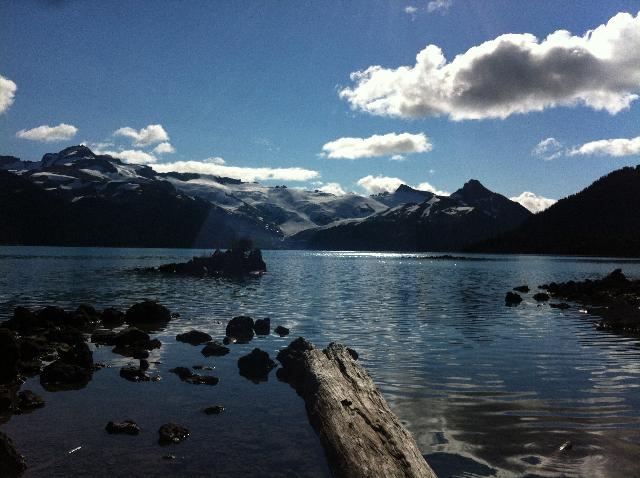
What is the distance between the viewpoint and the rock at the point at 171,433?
575 inches

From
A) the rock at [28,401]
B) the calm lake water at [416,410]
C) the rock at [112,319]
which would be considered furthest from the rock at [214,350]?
the rock at [112,319]

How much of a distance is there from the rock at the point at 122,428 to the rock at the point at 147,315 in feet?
87.3

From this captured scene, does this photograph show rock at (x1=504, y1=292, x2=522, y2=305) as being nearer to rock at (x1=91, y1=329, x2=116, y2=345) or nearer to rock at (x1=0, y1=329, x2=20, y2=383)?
rock at (x1=91, y1=329, x2=116, y2=345)

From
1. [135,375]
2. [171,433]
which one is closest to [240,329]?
[135,375]

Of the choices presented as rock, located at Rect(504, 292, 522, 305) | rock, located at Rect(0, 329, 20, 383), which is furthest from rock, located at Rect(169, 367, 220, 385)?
rock, located at Rect(504, 292, 522, 305)

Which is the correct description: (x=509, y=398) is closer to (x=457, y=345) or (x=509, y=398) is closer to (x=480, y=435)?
(x=480, y=435)

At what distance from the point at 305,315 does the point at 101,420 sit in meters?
31.5

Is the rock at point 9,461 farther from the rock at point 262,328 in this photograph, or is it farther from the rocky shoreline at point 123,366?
the rock at point 262,328

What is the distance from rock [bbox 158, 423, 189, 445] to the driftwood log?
4.21 metres

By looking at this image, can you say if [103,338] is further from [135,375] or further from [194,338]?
[135,375]

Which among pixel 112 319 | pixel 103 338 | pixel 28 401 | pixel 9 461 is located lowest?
pixel 112 319

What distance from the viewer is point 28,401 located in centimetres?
1806

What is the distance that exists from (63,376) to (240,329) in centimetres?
1487

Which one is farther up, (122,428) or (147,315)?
(122,428)
